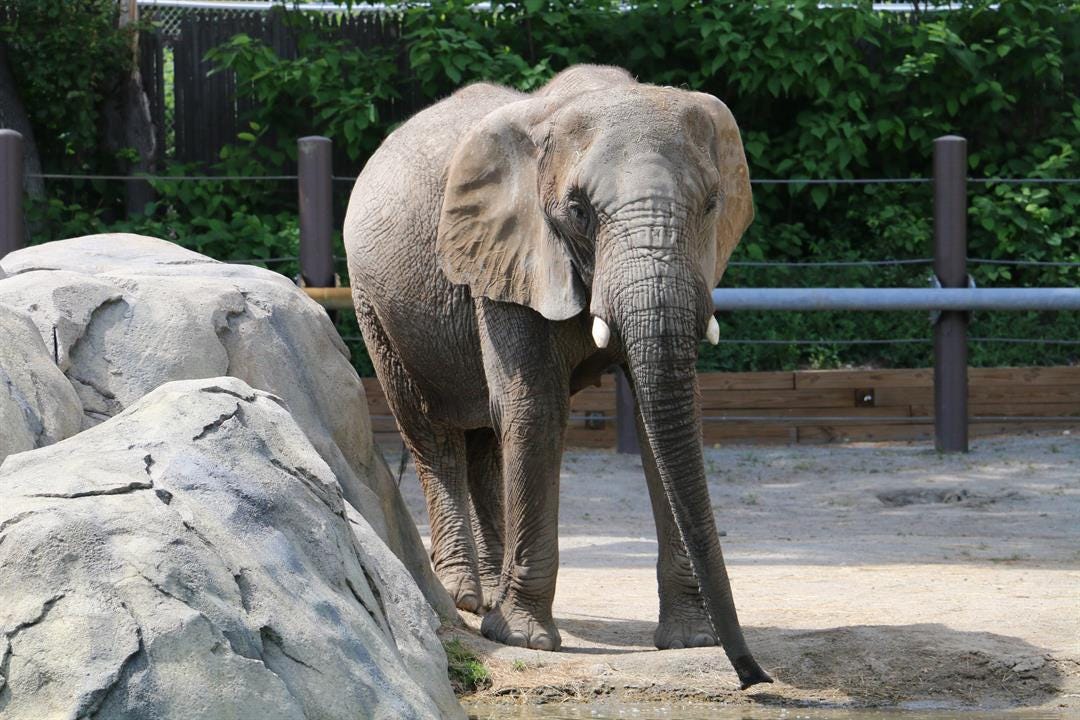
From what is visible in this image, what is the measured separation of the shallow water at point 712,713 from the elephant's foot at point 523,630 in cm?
66

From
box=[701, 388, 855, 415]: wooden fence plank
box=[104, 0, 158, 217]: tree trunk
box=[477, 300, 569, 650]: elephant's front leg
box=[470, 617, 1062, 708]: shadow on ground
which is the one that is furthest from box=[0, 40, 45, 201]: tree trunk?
box=[470, 617, 1062, 708]: shadow on ground

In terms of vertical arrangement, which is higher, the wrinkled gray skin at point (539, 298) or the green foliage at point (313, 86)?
the green foliage at point (313, 86)

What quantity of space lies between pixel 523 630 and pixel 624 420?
4791 mm

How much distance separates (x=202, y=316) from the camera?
5094 mm

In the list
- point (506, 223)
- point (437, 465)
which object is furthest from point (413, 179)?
point (437, 465)

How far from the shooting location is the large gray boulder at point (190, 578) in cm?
305

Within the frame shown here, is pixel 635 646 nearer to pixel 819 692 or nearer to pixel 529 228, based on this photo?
pixel 819 692

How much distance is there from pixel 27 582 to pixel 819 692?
2.71 m

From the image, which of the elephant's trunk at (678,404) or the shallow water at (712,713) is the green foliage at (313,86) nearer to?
the elephant's trunk at (678,404)

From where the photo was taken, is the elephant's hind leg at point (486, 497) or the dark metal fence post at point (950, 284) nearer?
the elephant's hind leg at point (486, 497)

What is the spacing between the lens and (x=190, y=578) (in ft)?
10.5

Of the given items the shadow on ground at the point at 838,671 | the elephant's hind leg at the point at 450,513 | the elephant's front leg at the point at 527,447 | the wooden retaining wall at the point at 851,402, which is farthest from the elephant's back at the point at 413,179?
the wooden retaining wall at the point at 851,402

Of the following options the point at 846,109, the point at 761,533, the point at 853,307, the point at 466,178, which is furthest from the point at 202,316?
the point at 846,109

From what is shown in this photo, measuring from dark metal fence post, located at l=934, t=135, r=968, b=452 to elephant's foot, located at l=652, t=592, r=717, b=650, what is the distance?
507 cm
